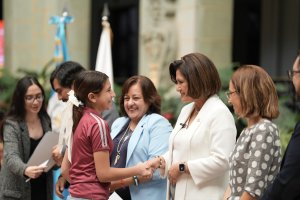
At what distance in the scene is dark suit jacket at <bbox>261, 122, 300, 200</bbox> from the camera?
3.53 meters

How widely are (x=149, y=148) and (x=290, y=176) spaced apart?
1916 mm

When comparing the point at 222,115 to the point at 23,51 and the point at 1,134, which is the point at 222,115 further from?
the point at 23,51

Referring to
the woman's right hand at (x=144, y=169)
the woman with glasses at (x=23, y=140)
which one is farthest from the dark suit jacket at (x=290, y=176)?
the woman with glasses at (x=23, y=140)

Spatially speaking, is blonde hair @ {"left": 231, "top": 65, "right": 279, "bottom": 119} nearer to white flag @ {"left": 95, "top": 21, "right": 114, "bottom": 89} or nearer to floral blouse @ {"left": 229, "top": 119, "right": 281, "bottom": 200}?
floral blouse @ {"left": 229, "top": 119, "right": 281, "bottom": 200}

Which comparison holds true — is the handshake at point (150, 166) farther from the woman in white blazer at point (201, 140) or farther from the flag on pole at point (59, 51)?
the flag on pole at point (59, 51)

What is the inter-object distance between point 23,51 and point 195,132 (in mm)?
11476

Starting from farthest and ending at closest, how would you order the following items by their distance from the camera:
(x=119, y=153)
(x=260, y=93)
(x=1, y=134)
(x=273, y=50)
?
(x=273, y=50) < (x=1, y=134) < (x=119, y=153) < (x=260, y=93)

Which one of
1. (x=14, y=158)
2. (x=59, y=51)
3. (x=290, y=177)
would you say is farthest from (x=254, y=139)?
(x=59, y=51)

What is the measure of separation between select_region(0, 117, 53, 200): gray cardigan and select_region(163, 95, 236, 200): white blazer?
1872mm

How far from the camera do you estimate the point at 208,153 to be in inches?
185

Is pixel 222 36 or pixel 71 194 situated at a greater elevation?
pixel 222 36

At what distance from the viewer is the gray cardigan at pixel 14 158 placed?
19.9ft

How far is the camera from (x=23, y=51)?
615 inches

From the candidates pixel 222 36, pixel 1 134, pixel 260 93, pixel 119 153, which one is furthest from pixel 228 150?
pixel 222 36
